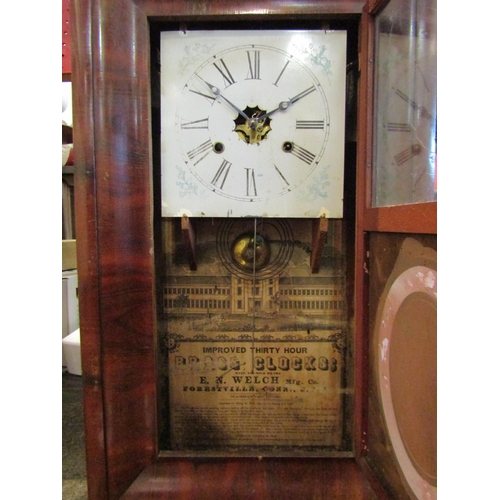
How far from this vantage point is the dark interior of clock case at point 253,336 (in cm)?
96

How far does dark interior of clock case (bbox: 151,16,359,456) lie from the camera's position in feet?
3.14

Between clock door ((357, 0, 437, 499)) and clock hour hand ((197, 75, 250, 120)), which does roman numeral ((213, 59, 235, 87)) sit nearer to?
clock hour hand ((197, 75, 250, 120))

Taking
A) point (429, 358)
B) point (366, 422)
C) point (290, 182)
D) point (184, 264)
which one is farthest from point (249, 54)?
point (366, 422)

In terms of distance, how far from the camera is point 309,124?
0.89 meters

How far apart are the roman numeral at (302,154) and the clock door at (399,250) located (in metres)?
0.12

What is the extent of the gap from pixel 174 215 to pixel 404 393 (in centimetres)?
63

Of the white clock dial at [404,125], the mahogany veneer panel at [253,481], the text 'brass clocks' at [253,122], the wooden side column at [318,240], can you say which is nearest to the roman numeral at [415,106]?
the white clock dial at [404,125]

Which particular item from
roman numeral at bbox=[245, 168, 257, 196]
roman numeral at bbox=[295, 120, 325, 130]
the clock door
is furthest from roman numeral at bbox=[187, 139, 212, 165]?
the clock door

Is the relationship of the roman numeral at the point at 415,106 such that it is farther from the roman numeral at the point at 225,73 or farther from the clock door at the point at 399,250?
the roman numeral at the point at 225,73

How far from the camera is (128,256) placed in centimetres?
85

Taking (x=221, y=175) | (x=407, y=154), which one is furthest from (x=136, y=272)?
(x=407, y=154)

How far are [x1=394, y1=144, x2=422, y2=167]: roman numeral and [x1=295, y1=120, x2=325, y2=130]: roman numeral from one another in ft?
0.66

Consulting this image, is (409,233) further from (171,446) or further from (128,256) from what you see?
(171,446)

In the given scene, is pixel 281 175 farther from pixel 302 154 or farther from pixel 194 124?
pixel 194 124
